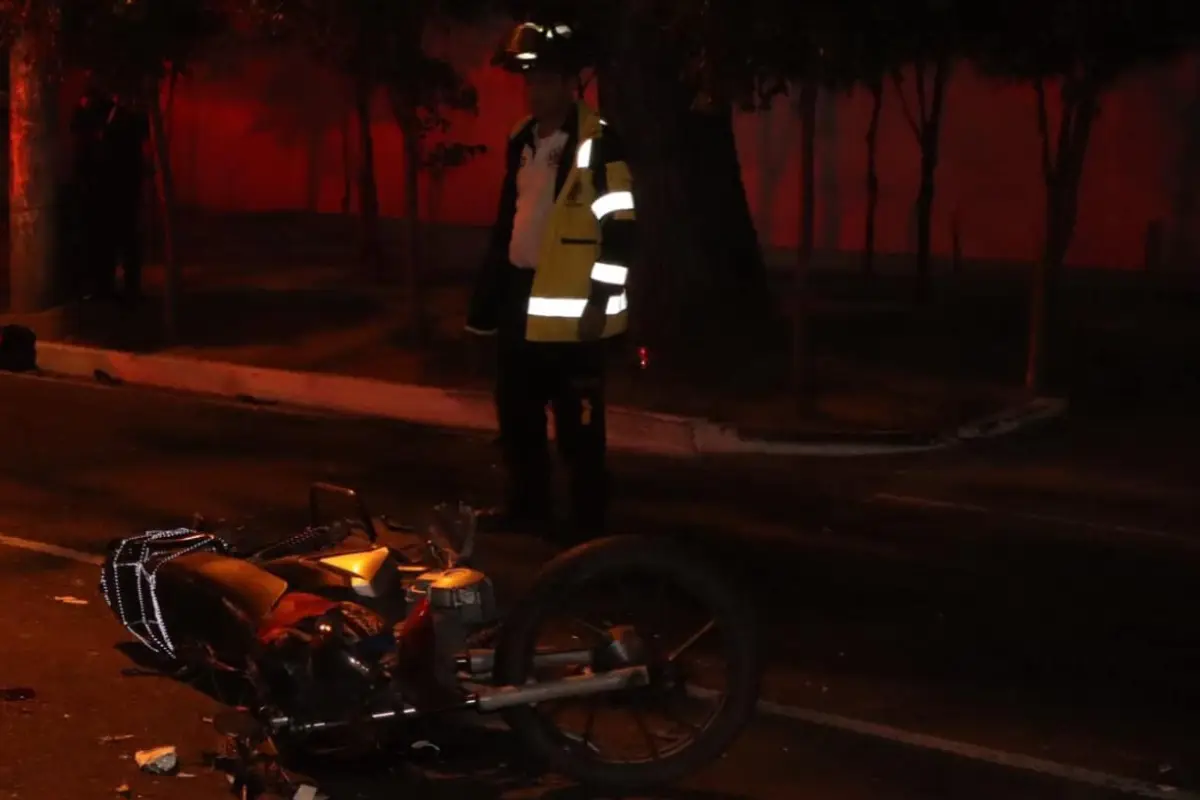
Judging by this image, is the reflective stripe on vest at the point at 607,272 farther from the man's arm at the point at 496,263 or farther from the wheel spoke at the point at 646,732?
the wheel spoke at the point at 646,732

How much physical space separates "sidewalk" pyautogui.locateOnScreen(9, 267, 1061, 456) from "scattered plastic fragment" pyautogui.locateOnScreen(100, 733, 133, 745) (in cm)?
561

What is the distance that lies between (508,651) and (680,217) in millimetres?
8895

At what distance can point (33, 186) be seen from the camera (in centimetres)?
1473

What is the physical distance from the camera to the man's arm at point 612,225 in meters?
6.86

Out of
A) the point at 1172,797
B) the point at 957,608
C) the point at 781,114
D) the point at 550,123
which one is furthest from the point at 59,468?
the point at 781,114

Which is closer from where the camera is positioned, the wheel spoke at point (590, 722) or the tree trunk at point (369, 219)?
the wheel spoke at point (590, 722)

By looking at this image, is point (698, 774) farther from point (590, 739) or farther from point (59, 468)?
point (59, 468)

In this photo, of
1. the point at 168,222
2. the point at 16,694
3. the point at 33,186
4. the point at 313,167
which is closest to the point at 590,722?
the point at 16,694

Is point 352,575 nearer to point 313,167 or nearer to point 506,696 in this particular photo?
point 506,696

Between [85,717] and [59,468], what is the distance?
415 cm

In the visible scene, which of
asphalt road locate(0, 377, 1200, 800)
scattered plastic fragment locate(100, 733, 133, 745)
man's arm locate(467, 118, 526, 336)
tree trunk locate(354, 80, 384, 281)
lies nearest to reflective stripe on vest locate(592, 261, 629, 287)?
man's arm locate(467, 118, 526, 336)

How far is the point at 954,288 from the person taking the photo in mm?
17625

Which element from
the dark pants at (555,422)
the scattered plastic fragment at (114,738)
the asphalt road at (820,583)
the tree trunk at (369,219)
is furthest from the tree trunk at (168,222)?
the scattered plastic fragment at (114,738)

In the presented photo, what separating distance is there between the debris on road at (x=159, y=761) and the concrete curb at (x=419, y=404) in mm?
5708
